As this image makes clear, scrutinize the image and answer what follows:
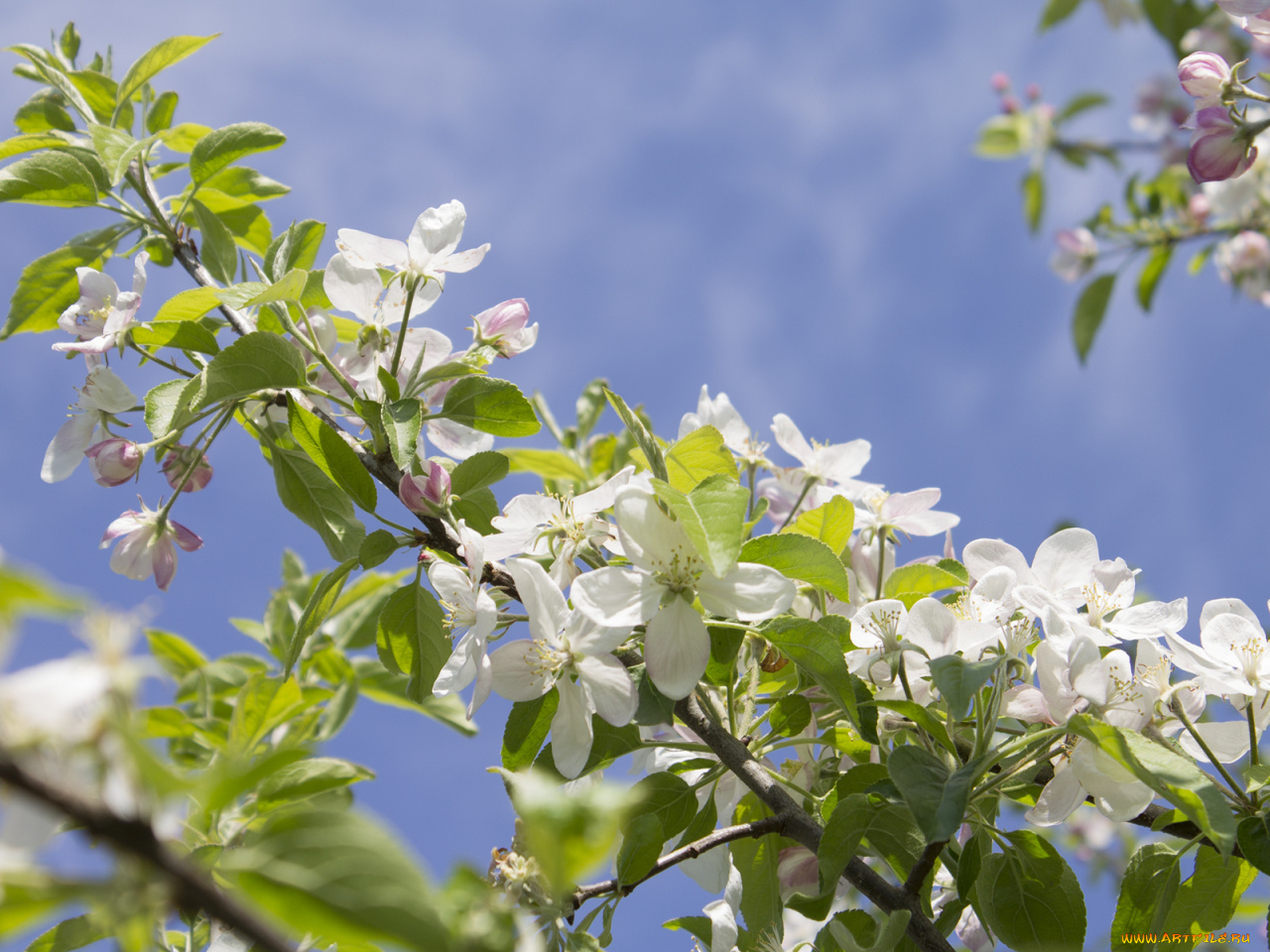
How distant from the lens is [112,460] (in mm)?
1431

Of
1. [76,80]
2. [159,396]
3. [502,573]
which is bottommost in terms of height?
[502,573]

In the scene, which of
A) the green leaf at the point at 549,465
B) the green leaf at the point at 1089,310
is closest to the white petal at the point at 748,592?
the green leaf at the point at 549,465

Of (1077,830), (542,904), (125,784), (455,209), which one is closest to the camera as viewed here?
(125,784)

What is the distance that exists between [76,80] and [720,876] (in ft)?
6.21

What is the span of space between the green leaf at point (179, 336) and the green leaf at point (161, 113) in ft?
2.19

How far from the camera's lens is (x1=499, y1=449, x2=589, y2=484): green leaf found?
7.04 feet

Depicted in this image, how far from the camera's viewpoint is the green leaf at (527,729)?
1.21 m

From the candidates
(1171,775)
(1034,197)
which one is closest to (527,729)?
(1171,775)

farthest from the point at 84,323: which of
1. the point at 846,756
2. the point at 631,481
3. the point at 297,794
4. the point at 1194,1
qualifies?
the point at 1194,1

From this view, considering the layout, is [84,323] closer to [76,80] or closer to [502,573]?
[76,80]

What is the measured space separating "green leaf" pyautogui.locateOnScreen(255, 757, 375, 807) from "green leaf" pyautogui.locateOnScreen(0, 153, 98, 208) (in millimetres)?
1028

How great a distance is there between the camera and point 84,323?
4.90 ft

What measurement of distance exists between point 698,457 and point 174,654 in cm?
175

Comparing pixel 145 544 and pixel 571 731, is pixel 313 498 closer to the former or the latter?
pixel 145 544
